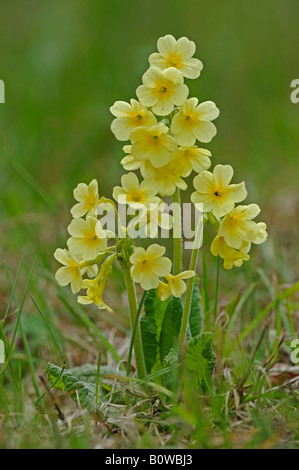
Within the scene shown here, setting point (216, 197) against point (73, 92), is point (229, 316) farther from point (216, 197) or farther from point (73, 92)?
point (73, 92)

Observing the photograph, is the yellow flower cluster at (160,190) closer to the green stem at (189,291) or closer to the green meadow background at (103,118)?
the green stem at (189,291)

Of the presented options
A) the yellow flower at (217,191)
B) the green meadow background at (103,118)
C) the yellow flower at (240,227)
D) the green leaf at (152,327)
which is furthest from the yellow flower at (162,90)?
the green meadow background at (103,118)

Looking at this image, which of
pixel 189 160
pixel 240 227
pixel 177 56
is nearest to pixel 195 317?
pixel 240 227

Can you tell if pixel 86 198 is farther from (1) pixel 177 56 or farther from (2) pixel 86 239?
(1) pixel 177 56

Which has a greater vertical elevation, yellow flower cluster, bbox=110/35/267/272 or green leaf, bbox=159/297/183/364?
yellow flower cluster, bbox=110/35/267/272

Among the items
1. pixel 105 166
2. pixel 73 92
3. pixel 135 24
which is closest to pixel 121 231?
pixel 105 166

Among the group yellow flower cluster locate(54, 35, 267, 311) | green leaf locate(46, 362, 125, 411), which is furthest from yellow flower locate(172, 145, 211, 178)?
green leaf locate(46, 362, 125, 411)

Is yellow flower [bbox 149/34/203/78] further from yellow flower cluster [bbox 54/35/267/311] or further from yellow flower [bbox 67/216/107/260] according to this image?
yellow flower [bbox 67/216/107/260]
